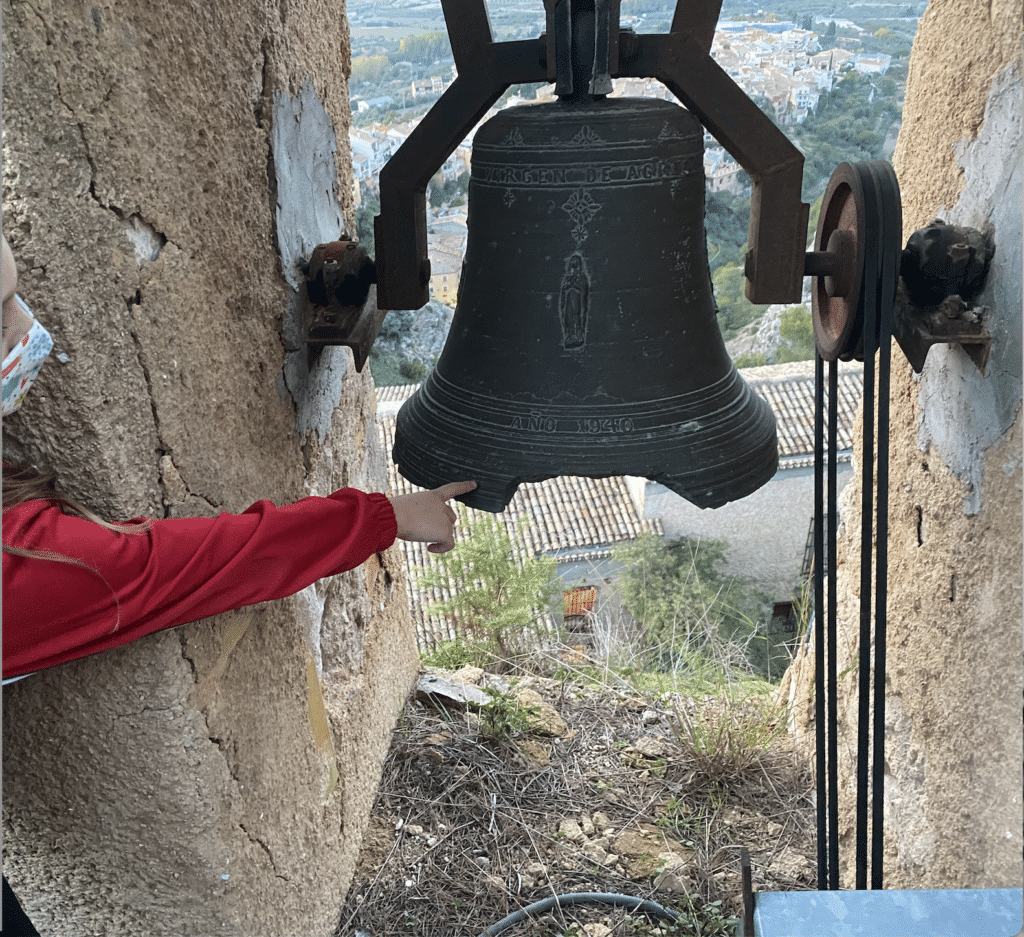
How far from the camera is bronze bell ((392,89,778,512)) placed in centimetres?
135

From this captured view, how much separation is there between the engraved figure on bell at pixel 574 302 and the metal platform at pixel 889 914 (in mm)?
844

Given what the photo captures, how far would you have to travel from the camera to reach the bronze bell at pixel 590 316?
135 cm

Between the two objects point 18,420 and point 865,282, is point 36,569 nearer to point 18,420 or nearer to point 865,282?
point 18,420

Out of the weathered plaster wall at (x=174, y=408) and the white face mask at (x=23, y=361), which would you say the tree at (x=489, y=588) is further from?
the white face mask at (x=23, y=361)

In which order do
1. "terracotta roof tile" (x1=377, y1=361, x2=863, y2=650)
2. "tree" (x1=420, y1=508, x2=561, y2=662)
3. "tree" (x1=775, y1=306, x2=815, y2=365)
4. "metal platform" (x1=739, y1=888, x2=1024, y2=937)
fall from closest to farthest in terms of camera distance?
1. "metal platform" (x1=739, y1=888, x2=1024, y2=937)
2. "tree" (x1=420, y1=508, x2=561, y2=662)
3. "terracotta roof tile" (x1=377, y1=361, x2=863, y2=650)
4. "tree" (x1=775, y1=306, x2=815, y2=365)

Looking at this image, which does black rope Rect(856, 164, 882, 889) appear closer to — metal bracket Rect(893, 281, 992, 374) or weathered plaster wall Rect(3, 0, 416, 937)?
metal bracket Rect(893, 281, 992, 374)

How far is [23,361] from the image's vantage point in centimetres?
106

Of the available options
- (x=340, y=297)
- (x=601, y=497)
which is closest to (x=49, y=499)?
(x=340, y=297)

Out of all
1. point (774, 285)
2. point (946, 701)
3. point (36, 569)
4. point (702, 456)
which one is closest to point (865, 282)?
point (774, 285)

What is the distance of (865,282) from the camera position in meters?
1.42

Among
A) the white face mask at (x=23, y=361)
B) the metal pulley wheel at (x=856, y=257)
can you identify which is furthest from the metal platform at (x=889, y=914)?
the white face mask at (x=23, y=361)

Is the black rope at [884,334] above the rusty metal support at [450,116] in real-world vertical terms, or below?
below

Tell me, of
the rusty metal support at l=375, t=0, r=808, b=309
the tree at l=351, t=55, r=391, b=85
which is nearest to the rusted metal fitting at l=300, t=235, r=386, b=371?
the rusty metal support at l=375, t=0, r=808, b=309

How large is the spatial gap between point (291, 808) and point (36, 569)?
997mm
